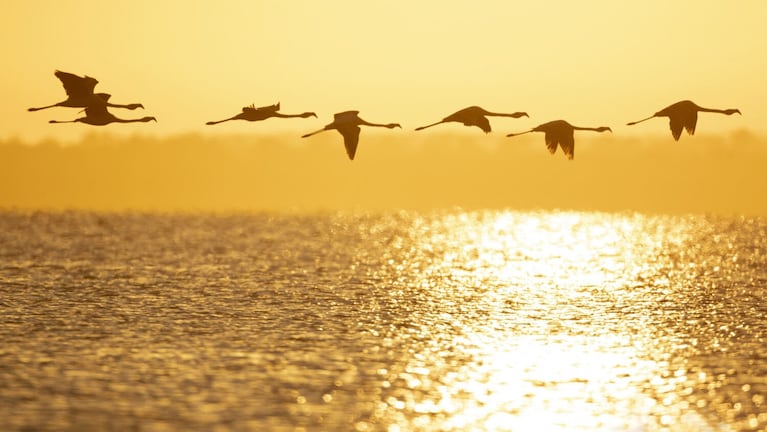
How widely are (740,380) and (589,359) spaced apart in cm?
624

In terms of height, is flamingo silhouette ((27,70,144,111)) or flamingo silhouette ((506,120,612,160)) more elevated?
flamingo silhouette ((27,70,144,111))

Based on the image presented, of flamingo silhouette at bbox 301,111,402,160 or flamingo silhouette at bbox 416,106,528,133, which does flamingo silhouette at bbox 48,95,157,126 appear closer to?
flamingo silhouette at bbox 301,111,402,160

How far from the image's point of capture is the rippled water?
117 ft

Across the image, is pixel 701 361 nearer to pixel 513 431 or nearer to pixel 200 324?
pixel 513 431

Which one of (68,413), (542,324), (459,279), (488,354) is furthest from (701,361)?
(459,279)

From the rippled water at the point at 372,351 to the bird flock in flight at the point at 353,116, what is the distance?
8025 mm

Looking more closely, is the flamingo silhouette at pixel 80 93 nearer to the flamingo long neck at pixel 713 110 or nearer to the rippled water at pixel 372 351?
the rippled water at pixel 372 351

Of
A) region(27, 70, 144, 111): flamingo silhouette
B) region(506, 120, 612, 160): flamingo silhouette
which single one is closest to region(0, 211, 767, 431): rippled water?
region(506, 120, 612, 160): flamingo silhouette

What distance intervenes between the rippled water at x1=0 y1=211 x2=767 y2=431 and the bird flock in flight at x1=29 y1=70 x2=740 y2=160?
26.3 ft

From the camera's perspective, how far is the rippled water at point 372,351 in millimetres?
35625

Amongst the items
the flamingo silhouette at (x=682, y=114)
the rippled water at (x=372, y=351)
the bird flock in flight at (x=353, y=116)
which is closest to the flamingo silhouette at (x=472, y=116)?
the bird flock in flight at (x=353, y=116)

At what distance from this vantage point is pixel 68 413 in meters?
34.8

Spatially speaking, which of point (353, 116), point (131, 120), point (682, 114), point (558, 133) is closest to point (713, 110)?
point (682, 114)

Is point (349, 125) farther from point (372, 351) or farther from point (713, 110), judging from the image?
point (372, 351)
